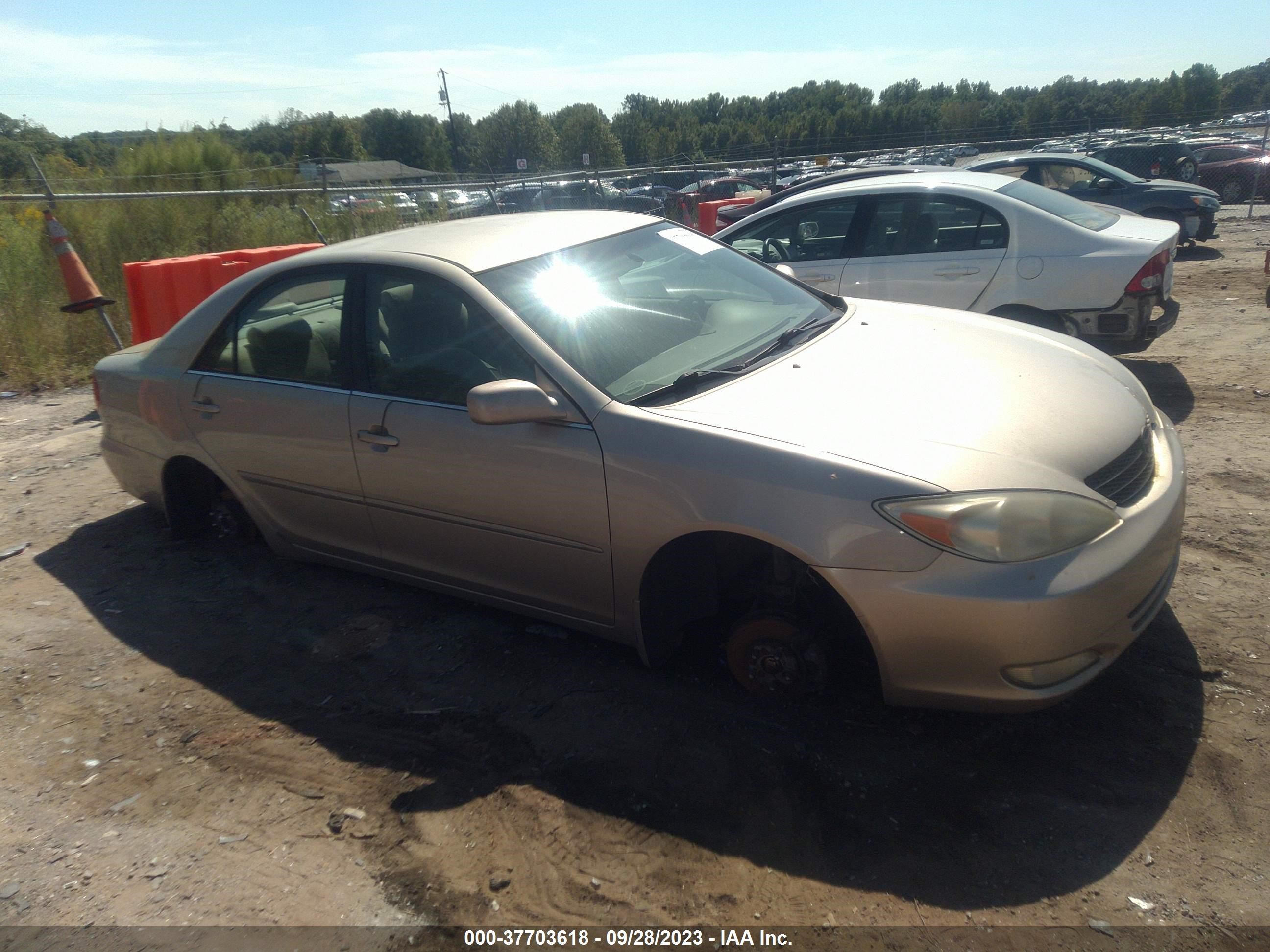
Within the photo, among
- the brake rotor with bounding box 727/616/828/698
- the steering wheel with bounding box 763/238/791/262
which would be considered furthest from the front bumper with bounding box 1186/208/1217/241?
the brake rotor with bounding box 727/616/828/698

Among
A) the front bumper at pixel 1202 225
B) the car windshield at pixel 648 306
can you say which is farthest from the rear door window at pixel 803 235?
the front bumper at pixel 1202 225

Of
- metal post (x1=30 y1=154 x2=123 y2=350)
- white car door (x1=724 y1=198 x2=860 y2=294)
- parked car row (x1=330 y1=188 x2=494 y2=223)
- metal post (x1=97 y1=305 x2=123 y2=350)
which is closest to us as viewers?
white car door (x1=724 y1=198 x2=860 y2=294)

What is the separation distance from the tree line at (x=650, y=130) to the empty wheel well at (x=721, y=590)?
1197cm

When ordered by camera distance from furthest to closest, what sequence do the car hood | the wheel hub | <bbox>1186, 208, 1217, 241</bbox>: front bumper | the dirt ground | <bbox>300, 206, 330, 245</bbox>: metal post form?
<bbox>1186, 208, 1217, 241</bbox>: front bumper, <bbox>300, 206, 330, 245</bbox>: metal post, the wheel hub, the car hood, the dirt ground

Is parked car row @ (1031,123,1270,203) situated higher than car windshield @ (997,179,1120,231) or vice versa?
car windshield @ (997,179,1120,231)

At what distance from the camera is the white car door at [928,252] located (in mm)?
6344

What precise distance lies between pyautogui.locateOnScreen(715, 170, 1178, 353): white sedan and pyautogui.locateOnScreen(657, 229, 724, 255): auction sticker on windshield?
5.94 feet

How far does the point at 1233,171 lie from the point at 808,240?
17689 millimetres

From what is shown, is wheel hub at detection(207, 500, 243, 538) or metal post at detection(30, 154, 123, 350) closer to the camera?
wheel hub at detection(207, 500, 243, 538)

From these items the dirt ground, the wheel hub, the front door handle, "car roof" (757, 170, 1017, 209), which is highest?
"car roof" (757, 170, 1017, 209)

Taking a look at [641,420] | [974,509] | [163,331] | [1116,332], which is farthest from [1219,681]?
[163,331]

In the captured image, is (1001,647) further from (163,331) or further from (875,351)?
(163,331)

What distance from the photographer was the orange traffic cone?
27.3 ft

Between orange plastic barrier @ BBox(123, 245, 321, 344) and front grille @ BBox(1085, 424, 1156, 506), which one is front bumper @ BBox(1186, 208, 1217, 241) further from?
orange plastic barrier @ BBox(123, 245, 321, 344)
